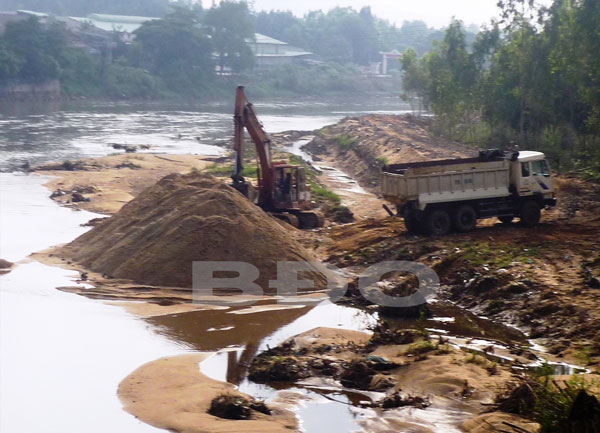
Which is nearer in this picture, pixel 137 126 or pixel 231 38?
pixel 137 126

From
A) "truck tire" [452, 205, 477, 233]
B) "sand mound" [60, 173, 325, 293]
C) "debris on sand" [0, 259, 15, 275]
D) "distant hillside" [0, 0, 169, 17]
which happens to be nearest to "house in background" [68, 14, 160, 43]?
"distant hillside" [0, 0, 169, 17]

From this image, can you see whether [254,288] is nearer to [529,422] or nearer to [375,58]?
[529,422]

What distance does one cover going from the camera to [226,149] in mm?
58375

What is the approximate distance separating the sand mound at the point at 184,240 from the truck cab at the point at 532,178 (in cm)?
648

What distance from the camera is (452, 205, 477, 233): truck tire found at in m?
24.0

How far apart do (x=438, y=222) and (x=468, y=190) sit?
1239 mm

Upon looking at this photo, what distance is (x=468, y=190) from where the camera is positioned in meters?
24.0

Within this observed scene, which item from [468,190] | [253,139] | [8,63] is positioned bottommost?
[468,190]

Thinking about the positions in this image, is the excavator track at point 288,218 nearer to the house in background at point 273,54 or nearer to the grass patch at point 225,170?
the grass patch at point 225,170

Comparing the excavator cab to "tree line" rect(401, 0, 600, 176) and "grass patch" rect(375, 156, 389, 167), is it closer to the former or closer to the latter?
"tree line" rect(401, 0, 600, 176)

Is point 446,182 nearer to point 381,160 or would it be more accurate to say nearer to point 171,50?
point 381,160
